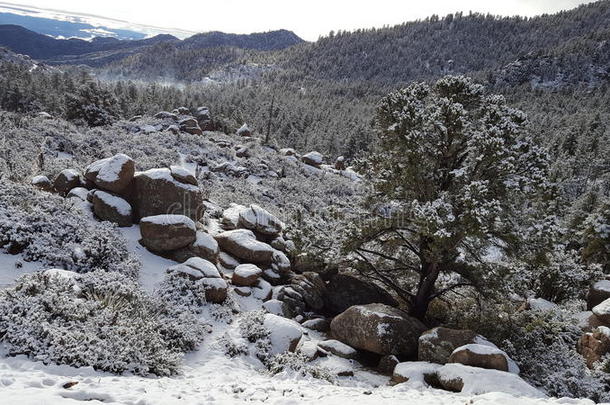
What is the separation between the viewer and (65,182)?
13453 millimetres

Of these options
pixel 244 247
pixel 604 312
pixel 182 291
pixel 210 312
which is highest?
pixel 604 312

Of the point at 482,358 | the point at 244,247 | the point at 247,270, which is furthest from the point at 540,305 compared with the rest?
the point at 244,247

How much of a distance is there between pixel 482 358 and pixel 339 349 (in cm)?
354

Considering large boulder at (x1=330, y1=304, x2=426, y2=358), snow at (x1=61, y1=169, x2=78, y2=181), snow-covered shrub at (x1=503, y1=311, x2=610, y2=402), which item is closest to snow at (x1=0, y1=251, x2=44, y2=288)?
snow at (x1=61, y1=169, x2=78, y2=181)

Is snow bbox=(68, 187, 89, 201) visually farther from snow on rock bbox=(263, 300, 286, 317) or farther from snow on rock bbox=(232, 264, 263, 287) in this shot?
snow on rock bbox=(263, 300, 286, 317)

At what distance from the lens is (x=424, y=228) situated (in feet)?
30.6

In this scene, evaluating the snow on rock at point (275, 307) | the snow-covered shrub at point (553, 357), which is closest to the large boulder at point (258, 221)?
the snow on rock at point (275, 307)

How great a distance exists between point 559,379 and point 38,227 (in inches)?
558

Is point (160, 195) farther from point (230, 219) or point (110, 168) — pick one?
point (230, 219)

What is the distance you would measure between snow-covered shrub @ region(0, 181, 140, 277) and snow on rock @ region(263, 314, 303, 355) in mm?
4180

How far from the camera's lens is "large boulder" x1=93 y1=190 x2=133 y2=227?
12.6 m

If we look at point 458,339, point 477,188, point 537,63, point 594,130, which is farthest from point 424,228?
point 537,63

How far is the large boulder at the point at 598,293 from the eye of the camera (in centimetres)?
1273

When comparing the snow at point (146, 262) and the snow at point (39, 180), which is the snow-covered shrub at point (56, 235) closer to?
the snow at point (146, 262)
